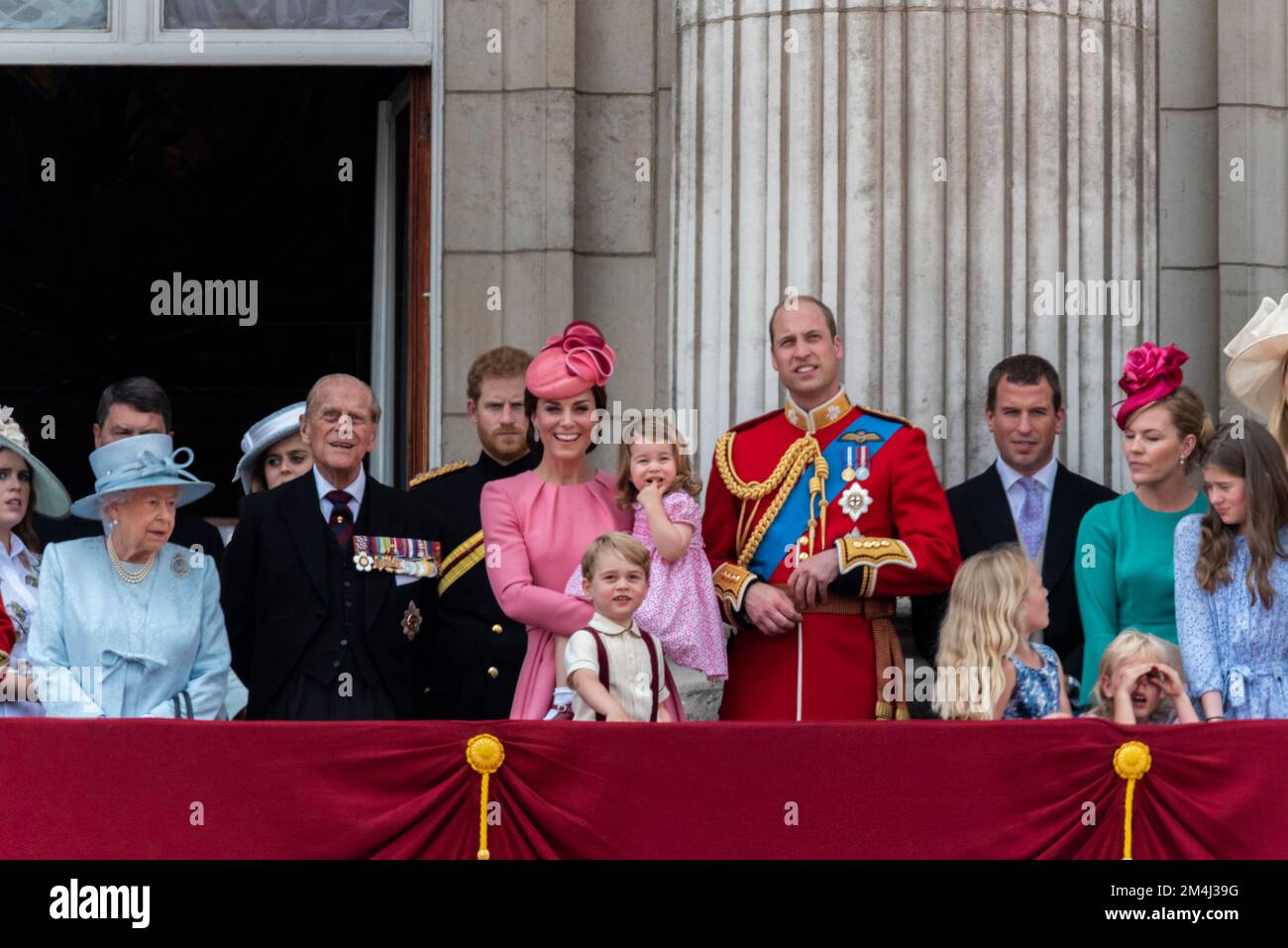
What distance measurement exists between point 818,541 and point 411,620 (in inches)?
52.6

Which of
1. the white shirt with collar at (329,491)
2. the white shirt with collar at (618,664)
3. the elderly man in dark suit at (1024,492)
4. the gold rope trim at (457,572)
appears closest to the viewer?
the white shirt with collar at (618,664)

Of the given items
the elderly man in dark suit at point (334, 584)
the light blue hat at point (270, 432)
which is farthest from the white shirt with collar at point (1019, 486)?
the light blue hat at point (270, 432)

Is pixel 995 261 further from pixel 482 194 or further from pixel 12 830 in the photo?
pixel 12 830

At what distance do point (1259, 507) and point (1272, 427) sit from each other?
668mm

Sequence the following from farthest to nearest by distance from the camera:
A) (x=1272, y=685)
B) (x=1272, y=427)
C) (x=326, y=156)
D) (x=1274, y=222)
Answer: (x=326, y=156) < (x=1274, y=222) < (x=1272, y=427) < (x=1272, y=685)

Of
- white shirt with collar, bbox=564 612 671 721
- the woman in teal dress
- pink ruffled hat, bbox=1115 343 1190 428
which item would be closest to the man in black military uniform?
white shirt with collar, bbox=564 612 671 721

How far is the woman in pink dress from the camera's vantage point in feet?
25.3

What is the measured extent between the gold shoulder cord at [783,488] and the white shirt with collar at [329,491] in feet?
3.97

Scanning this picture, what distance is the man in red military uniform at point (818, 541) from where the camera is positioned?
7.78 metres

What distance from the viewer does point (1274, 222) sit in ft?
33.6

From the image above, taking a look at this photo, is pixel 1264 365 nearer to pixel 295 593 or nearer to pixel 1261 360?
pixel 1261 360

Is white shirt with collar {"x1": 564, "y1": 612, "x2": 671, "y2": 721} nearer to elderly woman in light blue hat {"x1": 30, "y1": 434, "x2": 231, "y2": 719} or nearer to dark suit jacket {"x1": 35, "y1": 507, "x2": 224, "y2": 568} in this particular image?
elderly woman in light blue hat {"x1": 30, "y1": 434, "x2": 231, "y2": 719}

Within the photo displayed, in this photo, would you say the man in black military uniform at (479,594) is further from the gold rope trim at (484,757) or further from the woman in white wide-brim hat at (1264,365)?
the woman in white wide-brim hat at (1264,365)
